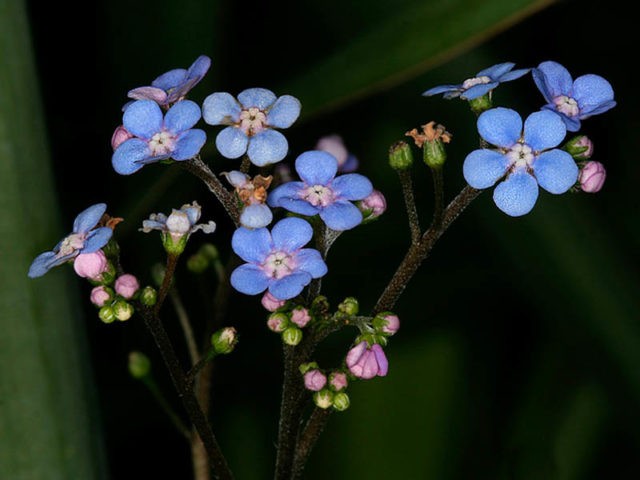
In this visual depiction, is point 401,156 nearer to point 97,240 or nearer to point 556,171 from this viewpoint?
point 556,171

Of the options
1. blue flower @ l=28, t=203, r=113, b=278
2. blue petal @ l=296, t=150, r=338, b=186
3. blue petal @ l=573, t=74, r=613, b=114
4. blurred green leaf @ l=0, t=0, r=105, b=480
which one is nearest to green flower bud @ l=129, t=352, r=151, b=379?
blurred green leaf @ l=0, t=0, r=105, b=480

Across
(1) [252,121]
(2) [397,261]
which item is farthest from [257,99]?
(2) [397,261]

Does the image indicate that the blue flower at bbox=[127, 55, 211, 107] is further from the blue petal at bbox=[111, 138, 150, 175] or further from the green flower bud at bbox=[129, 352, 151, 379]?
the green flower bud at bbox=[129, 352, 151, 379]

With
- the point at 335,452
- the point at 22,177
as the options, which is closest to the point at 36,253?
the point at 22,177

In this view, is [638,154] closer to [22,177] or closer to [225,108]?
[225,108]

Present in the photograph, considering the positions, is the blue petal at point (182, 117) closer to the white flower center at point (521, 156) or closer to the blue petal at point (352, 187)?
the blue petal at point (352, 187)

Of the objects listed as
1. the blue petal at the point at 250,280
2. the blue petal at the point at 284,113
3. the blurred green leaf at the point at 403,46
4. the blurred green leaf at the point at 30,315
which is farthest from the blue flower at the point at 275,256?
the blurred green leaf at the point at 403,46
